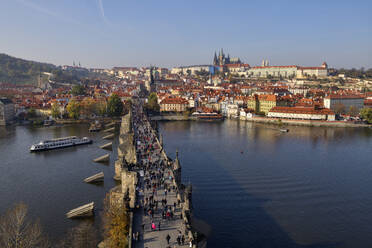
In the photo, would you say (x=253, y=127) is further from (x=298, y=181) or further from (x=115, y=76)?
(x=115, y=76)

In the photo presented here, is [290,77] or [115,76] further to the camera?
[115,76]

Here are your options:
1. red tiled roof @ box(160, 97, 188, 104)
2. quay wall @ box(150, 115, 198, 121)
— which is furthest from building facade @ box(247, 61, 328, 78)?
quay wall @ box(150, 115, 198, 121)

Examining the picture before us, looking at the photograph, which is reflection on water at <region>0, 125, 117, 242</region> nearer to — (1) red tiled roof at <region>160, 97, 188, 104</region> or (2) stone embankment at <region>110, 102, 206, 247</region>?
(2) stone embankment at <region>110, 102, 206, 247</region>

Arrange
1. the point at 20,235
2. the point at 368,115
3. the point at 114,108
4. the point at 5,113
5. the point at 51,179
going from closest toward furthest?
the point at 20,235 < the point at 51,179 < the point at 5,113 < the point at 368,115 < the point at 114,108

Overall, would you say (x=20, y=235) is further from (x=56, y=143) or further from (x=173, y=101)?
(x=173, y=101)

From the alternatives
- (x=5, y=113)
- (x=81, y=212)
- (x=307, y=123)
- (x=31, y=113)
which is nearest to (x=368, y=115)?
(x=307, y=123)

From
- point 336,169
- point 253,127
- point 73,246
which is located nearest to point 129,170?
point 73,246
